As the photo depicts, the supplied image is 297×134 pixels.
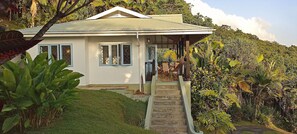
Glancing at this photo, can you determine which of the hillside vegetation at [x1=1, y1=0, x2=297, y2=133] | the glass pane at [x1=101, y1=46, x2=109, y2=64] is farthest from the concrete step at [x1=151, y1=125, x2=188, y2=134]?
the glass pane at [x1=101, y1=46, x2=109, y2=64]

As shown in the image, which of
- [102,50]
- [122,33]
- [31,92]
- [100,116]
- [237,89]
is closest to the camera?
[31,92]

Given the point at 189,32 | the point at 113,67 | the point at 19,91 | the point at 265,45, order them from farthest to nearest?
1. the point at 265,45
2. the point at 113,67
3. the point at 189,32
4. the point at 19,91

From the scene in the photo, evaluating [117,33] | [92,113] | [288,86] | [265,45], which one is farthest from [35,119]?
[265,45]

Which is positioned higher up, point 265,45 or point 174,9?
point 174,9

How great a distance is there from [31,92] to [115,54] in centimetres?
1027

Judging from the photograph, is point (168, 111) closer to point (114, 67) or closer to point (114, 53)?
point (114, 67)

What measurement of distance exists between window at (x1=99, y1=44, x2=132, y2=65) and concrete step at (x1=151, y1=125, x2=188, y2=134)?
14.7ft

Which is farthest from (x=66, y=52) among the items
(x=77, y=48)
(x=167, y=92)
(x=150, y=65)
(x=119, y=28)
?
(x=167, y=92)

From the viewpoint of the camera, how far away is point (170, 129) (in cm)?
1309

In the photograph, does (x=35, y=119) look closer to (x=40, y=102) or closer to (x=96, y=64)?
(x=40, y=102)

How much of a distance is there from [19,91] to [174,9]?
156ft

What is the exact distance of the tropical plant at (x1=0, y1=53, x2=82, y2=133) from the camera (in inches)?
266

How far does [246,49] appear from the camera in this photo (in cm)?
2794

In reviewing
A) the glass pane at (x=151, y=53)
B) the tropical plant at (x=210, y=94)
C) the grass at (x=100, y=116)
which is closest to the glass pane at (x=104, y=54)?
the glass pane at (x=151, y=53)
